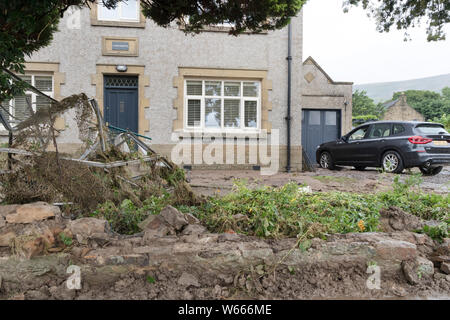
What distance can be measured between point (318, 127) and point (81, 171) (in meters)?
13.6

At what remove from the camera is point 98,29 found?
34.5ft

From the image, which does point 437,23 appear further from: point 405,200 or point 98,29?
point 98,29

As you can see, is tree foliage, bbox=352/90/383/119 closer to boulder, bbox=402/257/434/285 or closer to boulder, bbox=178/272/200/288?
boulder, bbox=402/257/434/285

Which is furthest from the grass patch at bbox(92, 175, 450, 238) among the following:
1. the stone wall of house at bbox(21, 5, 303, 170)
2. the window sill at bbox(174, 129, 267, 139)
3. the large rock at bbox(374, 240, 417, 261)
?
the stone wall of house at bbox(21, 5, 303, 170)

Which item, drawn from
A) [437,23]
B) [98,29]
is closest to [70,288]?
[437,23]

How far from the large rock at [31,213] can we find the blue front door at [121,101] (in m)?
7.92

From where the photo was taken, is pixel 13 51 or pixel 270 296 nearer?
pixel 270 296

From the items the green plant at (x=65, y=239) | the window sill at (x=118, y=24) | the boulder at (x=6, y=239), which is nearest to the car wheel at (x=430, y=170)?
the window sill at (x=118, y=24)

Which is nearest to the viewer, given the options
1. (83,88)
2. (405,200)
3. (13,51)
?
(13,51)

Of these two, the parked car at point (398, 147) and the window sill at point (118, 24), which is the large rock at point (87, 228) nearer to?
the window sill at point (118, 24)

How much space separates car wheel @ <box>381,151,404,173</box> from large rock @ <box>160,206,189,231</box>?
337 inches

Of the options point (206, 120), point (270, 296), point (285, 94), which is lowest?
point (270, 296)

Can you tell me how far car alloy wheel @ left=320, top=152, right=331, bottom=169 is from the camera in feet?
41.2

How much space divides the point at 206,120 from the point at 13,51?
7.98 m
